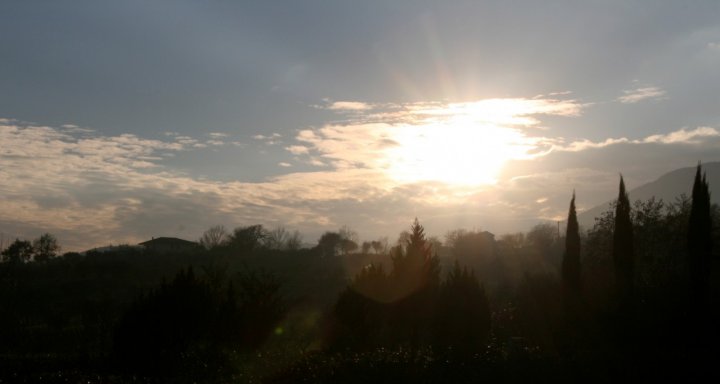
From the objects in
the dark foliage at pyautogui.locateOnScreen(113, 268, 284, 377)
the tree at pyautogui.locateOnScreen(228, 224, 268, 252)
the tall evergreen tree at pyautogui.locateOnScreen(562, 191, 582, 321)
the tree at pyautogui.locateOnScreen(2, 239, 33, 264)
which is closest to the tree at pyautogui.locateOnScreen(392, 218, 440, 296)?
the dark foliage at pyautogui.locateOnScreen(113, 268, 284, 377)

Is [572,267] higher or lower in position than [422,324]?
higher

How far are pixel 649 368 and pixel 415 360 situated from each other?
24.9ft

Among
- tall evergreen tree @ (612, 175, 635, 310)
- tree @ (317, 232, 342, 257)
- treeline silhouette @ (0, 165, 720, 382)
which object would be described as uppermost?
tree @ (317, 232, 342, 257)

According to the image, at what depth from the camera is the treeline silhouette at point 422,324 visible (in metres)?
17.5

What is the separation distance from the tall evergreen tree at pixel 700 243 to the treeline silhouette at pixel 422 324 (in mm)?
71

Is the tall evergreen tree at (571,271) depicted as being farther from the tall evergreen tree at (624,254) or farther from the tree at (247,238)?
the tree at (247,238)

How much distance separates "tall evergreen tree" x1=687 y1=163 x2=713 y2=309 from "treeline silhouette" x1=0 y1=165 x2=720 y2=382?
71 millimetres

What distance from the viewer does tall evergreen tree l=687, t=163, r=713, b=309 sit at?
96.3 ft

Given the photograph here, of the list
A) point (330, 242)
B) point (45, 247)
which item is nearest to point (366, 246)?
point (330, 242)

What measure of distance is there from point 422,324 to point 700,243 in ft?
52.1

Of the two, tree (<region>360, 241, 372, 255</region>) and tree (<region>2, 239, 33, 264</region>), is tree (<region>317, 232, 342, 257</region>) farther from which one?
tree (<region>2, 239, 33, 264</region>)

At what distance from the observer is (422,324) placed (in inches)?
1046

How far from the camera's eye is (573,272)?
3691 cm

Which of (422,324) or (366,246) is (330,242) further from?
(422,324)
